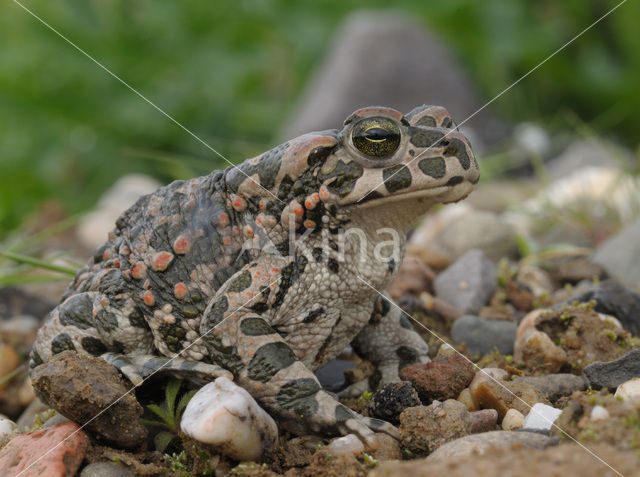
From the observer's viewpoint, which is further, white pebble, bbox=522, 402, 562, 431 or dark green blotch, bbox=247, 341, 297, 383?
dark green blotch, bbox=247, 341, 297, 383

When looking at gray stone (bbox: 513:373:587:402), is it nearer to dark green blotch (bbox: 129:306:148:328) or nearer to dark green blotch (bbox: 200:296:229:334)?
dark green blotch (bbox: 200:296:229:334)

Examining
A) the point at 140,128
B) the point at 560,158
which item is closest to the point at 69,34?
the point at 140,128

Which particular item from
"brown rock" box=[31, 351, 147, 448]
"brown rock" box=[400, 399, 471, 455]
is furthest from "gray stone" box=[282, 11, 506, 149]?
"brown rock" box=[400, 399, 471, 455]

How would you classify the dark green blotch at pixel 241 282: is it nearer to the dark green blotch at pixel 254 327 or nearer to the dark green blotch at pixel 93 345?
the dark green blotch at pixel 254 327

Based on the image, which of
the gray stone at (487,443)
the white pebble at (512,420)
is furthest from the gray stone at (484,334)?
the gray stone at (487,443)

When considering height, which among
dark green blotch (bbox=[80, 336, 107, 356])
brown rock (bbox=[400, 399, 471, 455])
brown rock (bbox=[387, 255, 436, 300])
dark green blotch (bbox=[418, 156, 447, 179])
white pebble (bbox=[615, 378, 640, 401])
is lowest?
white pebble (bbox=[615, 378, 640, 401])

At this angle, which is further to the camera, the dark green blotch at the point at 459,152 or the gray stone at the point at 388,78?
the gray stone at the point at 388,78

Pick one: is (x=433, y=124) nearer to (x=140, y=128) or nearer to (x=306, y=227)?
(x=306, y=227)
